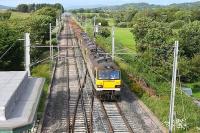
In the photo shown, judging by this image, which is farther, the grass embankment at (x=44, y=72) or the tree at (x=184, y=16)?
the tree at (x=184, y=16)

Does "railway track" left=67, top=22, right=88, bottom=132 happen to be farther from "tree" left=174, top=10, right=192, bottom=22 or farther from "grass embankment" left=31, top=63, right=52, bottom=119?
"tree" left=174, top=10, right=192, bottom=22

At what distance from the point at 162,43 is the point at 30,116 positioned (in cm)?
4013

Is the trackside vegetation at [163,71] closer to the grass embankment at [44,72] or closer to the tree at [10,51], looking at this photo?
the grass embankment at [44,72]

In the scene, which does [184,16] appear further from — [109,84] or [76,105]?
[76,105]

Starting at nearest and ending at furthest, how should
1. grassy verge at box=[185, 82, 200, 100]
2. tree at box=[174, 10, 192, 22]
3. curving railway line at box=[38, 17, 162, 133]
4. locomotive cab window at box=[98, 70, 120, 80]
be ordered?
curving railway line at box=[38, 17, 162, 133]
locomotive cab window at box=[98, 70, 120, 80]
grassy verge at box=[185, 82, 200, 100]
tree at box=[174, 10, 192, 22]

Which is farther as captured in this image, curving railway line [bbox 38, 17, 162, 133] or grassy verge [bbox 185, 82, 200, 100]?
grassy verge [bbox 185, 82, 200, 100]

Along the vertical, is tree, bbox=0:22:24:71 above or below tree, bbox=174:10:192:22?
below

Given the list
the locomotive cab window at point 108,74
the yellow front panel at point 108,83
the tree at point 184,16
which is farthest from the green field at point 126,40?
the yellow front panel at point 108,83

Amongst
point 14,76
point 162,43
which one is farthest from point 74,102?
point 162,43

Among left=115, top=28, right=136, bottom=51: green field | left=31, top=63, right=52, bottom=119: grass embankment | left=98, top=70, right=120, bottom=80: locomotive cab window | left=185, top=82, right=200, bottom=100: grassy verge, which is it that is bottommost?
left=185, top=82, right=200, bottom=100: grassy verge

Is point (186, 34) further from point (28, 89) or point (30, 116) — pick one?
point (30, 116)

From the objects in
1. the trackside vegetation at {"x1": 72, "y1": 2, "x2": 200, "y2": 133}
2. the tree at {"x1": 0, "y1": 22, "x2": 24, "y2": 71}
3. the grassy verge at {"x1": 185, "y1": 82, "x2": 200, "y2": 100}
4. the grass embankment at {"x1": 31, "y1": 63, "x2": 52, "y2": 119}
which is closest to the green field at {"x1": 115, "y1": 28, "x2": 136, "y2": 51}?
the trackside vegetation at {"x1": 72, "y1": 2, "x2": 200, "y2": 133}

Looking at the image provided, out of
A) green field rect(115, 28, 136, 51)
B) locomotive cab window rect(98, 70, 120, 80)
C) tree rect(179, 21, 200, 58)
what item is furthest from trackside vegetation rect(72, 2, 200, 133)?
green field rect(115, 28, 136, 51)

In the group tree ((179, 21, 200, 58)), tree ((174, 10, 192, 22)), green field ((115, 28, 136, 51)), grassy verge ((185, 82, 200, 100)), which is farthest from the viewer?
tree ((174, 10, 192, 22))
